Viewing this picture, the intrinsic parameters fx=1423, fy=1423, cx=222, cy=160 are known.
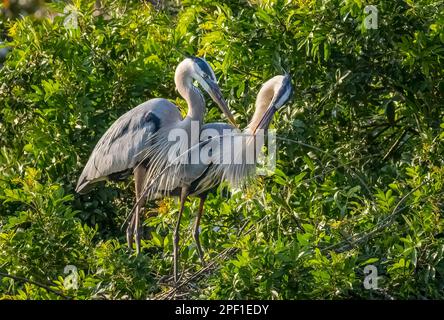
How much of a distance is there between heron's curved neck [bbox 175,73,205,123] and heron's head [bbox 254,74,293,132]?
465 millimetres

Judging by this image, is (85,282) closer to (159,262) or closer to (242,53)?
(159,262)

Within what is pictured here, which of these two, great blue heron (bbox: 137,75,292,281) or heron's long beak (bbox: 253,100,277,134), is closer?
heron's long beak (bbox: 253,100,277,134)

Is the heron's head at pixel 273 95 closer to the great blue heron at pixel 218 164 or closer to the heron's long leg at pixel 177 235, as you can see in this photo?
the great blue heron at pixel 218 164

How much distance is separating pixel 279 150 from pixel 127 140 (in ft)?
3.08

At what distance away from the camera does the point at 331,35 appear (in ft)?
A: 26.4

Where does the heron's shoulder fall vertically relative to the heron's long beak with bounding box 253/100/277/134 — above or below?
above

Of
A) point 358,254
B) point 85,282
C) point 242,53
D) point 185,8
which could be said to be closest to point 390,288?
point 358,254

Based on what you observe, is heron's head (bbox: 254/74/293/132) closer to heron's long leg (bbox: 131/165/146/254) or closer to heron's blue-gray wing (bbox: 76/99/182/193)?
heron's blue-gray wing (bbox: 76/99/182/193)

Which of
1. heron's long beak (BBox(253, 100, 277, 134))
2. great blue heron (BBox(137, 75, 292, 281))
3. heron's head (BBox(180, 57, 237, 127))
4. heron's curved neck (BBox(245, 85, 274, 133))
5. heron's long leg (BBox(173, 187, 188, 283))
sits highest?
heron's head (BBox(180, 57, 237, 127))

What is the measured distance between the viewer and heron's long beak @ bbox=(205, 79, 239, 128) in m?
8.07

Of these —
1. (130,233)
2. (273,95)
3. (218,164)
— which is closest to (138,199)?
(130,233)

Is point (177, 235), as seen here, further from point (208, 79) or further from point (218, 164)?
point (208, 79)

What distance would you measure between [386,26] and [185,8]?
1.54 meters

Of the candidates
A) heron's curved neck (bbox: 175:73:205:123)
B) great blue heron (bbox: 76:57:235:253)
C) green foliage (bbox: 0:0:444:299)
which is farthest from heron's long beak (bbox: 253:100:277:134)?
heron's curved neck (bbox: 175:73:205:123)
